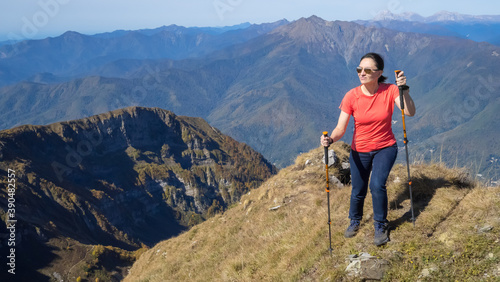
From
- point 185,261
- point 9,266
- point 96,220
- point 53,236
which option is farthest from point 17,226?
point 185,261

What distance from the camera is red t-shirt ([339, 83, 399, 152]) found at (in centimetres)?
838

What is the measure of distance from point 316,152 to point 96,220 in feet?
488

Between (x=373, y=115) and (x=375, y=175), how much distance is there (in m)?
1.41

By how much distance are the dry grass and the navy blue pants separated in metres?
0.72

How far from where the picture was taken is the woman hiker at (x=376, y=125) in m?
8.38

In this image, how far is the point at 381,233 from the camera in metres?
8.55

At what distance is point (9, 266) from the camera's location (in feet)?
253

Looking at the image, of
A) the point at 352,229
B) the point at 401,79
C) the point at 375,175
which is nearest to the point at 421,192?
the point at 352,229

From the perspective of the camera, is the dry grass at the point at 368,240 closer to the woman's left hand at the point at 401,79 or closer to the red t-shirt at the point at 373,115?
the red t-shirt at the point at 373,115

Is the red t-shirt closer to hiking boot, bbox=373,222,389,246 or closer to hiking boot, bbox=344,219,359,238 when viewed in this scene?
hiking boot, bbox=373,222,389,246

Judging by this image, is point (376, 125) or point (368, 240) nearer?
point (376, 125)

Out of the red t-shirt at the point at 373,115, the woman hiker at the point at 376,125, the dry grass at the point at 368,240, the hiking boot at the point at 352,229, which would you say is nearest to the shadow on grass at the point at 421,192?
the dry grass at the point at 368,240

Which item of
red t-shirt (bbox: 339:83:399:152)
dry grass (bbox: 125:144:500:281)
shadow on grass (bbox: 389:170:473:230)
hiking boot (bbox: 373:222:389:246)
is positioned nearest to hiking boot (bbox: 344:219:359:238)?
dry grass (bbox: 125:144:500:281)

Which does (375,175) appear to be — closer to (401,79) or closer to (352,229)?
(352,229)
